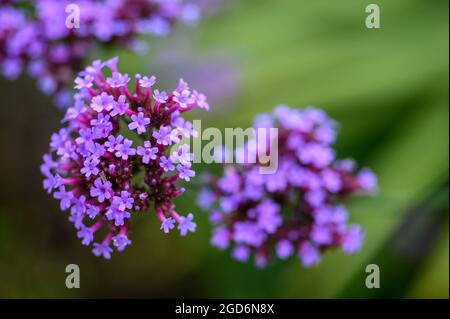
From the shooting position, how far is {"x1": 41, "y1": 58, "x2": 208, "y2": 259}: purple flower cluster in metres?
1.71

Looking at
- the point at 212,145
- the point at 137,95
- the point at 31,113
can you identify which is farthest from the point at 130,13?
the point at 31,113

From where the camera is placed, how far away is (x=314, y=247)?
2.42 metres

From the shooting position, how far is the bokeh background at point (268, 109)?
3.40 meters

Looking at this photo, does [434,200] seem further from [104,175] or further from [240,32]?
[240,32]

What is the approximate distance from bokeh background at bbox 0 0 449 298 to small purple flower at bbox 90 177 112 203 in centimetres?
172

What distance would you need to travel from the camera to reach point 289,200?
2.38 meters

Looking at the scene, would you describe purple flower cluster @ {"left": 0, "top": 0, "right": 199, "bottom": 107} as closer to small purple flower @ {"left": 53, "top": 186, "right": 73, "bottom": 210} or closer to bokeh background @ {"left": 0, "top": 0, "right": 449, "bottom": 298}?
bokeh background @ {"left": 0, "top": 0, "right": 449, "bottom": 298}

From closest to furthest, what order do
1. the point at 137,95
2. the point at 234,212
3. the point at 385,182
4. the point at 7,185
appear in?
1. the point at 137,95
2. the point at 234,212
3. the point at 385,182
4. the point at 7,185

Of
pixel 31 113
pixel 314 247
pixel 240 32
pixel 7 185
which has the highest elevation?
pixel 240 32

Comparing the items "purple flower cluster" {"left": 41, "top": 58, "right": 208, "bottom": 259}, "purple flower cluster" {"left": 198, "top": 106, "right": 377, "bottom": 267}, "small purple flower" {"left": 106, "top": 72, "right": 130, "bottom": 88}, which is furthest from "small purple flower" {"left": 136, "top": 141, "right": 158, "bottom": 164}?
"purple flower cluster" {"left": 198, "top": 106, "right": 377, "bottom": 267}

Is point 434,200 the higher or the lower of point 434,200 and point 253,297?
the higher

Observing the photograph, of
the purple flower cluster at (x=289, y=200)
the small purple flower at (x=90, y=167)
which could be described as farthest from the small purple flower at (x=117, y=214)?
the purple flower cluster at (x=289, y=200)

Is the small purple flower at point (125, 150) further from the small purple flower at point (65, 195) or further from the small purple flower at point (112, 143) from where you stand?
the small purple flower at point (65, 195)
